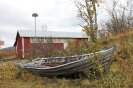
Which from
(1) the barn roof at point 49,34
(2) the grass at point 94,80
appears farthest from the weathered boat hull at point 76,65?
(1) the barn roof at point 49,34

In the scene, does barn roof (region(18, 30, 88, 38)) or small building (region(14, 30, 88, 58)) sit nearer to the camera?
small building (region(14, 30, 88, 58))

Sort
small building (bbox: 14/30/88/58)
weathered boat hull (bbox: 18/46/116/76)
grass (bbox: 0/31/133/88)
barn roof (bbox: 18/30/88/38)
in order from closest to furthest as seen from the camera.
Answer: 1. grass (bbox: 0/31/133/88)
2. weathered boat hull (bbox: 18/46/116/76)
3. small building (bbox: 14/30/88/58)
4. barn roof (bbox: 18/30/88/38)

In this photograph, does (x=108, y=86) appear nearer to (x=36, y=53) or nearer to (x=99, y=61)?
(x=99, y=61)

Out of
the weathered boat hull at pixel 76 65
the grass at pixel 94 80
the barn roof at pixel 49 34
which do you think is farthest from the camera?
the barn roof at pixel 49 34

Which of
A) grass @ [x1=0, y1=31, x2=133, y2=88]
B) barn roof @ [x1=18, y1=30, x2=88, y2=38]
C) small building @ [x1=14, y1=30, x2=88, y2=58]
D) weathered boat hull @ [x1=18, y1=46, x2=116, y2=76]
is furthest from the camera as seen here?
barn roof @ [x1=18, y1=30, x2=88, y2=38]

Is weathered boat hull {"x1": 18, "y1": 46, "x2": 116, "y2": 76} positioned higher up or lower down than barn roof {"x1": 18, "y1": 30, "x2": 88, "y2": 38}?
lower down

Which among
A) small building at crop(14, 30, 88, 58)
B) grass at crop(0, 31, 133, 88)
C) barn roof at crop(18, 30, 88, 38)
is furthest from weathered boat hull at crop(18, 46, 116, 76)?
barn roof at crop(18, 30, 88, 38)

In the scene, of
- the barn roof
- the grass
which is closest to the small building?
the barn roof

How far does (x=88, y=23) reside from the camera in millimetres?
12195

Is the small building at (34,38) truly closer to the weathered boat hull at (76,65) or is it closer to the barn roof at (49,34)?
the barn roof at (49,34)

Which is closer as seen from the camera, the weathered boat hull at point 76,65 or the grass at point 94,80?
the grass at point 94,80

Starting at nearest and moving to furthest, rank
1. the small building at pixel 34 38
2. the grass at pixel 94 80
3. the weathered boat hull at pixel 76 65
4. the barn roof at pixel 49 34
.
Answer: the grass at pixel 94 80 < the weathered boat hull at pixel 76 65 < the small building at pixel 34 38 < the barn roof at pixel 49 34

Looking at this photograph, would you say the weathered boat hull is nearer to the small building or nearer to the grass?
the grass

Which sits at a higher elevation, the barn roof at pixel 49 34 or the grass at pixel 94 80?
the barn roof at pixel 49 34
